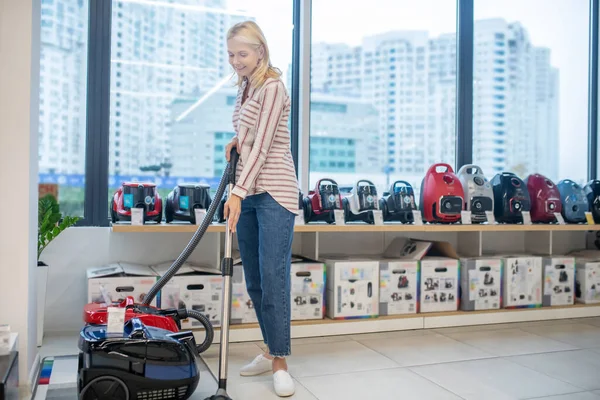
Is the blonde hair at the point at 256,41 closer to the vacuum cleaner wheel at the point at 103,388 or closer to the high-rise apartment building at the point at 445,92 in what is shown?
the vacuum cleaner wheel at the point at 103,388

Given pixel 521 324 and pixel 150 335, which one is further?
pixel 521 324

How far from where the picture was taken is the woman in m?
2.36

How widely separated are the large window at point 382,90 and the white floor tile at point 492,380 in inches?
72.3

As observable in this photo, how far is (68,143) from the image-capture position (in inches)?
148

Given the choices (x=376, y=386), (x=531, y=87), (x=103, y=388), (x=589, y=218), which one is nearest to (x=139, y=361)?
(x=103, y=388)

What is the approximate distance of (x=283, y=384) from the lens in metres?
2.47

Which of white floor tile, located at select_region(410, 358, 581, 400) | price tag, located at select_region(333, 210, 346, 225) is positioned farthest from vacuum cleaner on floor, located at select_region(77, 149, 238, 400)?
price tag, located at select_region(333, 210, 346, 225)

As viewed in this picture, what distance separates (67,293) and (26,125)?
1454 mm

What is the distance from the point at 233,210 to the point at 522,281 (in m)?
2.59

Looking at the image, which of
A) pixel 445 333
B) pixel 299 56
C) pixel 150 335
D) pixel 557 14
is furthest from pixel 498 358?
pixel 557 14

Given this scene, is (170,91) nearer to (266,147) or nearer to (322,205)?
(322,205)

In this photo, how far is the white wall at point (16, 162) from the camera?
245 centimetres

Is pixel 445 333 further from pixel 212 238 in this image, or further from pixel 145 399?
pixel 145 399

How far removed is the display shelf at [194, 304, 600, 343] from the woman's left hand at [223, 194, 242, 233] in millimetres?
1215
